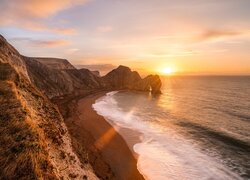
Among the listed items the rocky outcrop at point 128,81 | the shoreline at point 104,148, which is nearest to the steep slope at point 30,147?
the shoreline at point 104,148

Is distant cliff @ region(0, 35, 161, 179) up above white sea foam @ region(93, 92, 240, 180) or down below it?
above

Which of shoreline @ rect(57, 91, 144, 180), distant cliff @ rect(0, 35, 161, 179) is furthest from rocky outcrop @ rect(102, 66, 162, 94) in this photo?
distant cliff @ rect(0, 35, 161, 179)

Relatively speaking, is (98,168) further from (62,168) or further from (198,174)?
(198,174)

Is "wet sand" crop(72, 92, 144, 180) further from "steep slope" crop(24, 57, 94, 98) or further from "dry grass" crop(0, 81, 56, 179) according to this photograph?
"steep slope" crop(24, 57, 94, 98)

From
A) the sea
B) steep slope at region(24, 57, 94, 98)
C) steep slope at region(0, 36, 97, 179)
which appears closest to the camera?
steep slope at region(0, 36, 97, 179)

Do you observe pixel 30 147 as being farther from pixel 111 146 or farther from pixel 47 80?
pixel 47 80

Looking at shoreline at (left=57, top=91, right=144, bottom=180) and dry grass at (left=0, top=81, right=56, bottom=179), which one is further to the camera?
shoreline at (left=57, top=91, right=144, bottom=180)

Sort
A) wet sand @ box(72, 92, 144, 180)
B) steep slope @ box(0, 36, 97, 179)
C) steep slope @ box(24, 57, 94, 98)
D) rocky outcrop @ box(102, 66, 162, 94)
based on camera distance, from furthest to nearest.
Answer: rocky outcrop @ box(102, 66, 162, 94) → steep slope @ box(24, 57, 94, 98) → wet sand @ box(72, 92, 144, 180) → steep slope @ box(0, 36, 97, 179)

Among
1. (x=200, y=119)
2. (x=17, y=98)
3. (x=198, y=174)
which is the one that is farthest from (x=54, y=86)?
(x=198, y=174)

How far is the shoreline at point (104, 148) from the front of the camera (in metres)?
20.0

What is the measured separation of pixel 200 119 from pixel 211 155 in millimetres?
18867

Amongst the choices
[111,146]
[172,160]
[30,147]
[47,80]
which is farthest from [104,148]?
[47,80]

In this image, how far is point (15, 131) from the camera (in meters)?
13.2

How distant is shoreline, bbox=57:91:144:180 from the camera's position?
19959 millimetres
